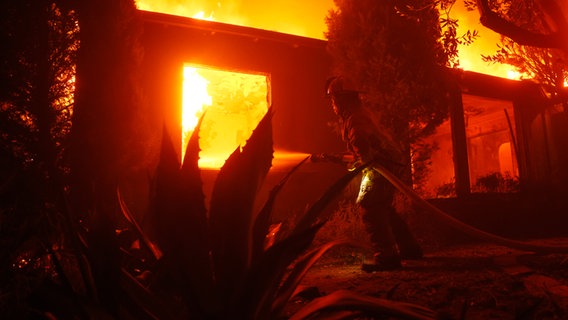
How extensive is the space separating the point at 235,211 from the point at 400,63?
742cm

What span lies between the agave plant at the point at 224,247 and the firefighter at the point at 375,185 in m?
3.28

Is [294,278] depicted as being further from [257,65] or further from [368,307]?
[257,65]

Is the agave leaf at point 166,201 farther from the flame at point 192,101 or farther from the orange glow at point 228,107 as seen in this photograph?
the orange glow at point 228,107

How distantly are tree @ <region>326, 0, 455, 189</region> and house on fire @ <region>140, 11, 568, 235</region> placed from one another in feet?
3.79

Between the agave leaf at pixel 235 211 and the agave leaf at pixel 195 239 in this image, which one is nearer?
the agave leaf at pixel 195 239

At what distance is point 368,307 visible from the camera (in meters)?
1.01

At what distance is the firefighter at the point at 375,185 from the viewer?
435 centimetres

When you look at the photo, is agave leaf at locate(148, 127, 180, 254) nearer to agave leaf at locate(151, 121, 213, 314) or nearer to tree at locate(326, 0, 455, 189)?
agave leaf at locate(151, 121, 213, 314)

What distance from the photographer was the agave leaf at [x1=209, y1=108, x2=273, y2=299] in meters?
1.07

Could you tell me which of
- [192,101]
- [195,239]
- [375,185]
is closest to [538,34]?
[375,185]

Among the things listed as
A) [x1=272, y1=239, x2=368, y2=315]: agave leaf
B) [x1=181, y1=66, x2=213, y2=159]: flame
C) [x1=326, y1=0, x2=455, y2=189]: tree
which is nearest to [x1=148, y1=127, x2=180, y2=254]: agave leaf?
[x1=272, y1=239, x2=368, y2=315]: agave leaf

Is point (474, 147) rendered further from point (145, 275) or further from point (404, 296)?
point (145, 275)

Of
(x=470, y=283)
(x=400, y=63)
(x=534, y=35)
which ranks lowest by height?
(x=470, y=283)

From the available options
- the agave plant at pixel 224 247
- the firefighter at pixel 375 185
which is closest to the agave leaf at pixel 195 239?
the agave plant at pixel 224 247
